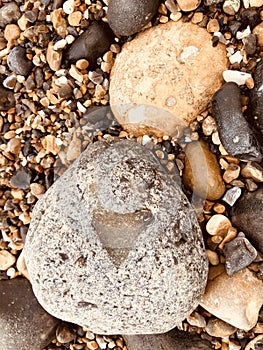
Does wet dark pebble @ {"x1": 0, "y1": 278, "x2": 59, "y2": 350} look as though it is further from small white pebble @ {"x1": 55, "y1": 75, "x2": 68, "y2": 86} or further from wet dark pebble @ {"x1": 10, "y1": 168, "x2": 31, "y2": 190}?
small white pebble @ {"x1": 55, "y1": 75, "x2": 68, "y2": 86}

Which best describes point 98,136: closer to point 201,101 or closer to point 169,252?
point 201,101

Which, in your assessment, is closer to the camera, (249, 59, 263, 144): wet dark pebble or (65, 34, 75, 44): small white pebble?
(249, 59, 263, 144): wet dark pebble

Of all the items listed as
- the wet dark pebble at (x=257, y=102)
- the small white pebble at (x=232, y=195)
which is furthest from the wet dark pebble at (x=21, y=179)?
the wet dark pebble at (x=257, y=102)

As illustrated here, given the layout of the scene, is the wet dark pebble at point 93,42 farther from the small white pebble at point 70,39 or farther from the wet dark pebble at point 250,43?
the wet dark pebble at point 250,43

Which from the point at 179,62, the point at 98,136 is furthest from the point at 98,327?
the point at 179,62

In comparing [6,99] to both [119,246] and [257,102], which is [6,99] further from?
[257,102]

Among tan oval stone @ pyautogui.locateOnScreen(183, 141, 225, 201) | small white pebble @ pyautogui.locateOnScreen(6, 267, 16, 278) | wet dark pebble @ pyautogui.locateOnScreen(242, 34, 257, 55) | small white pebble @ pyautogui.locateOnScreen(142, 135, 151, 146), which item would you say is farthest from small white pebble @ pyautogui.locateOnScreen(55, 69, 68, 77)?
small white pebble @ pyautogui.locateOnScreen(6, 267, 16, 278)
